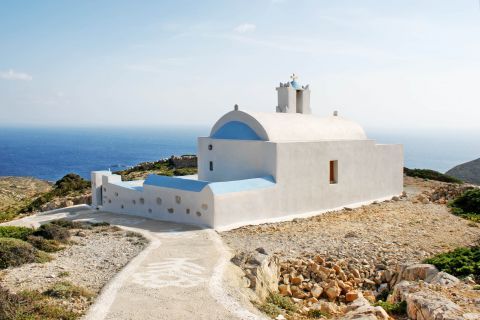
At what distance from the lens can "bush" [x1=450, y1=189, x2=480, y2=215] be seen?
2034 centimetres

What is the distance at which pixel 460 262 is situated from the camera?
1127cm

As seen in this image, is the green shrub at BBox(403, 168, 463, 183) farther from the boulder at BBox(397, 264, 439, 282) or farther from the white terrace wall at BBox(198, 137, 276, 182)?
the boulder at BBox(397, 264, 439, 282)

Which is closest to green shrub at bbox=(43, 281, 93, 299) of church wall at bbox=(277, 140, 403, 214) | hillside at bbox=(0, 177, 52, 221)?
church wall at bbox=(277, 140, 403, 214)

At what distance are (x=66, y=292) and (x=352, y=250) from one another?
8.46m

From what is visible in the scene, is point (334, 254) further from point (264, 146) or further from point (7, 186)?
point (7, 186)

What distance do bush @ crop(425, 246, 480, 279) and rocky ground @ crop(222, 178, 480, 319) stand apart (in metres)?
0.78

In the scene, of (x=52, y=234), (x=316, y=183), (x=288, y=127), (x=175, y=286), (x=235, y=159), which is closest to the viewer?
(x=175, y=286)

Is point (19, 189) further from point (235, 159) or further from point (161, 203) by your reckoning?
point (235, 159)

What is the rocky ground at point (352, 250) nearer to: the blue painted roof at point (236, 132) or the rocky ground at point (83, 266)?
the rocky ground at point (83, 266)

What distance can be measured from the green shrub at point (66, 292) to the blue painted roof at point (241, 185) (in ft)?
23.7

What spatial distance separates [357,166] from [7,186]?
34.5 meters

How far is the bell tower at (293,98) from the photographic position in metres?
21.7

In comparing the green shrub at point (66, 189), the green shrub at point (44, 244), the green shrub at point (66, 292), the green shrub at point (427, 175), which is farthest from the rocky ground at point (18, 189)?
the green shrub at point (427, 175)

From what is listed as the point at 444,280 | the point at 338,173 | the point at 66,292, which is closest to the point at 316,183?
the point at 338,173
